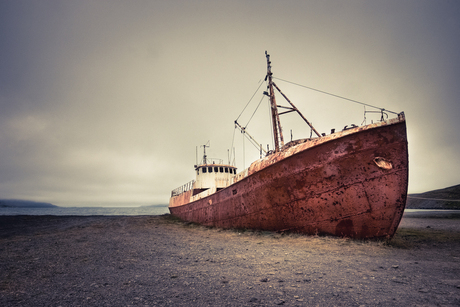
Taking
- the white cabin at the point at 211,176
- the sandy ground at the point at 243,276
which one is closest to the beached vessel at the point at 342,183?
the sandy ground at the point at 243,276

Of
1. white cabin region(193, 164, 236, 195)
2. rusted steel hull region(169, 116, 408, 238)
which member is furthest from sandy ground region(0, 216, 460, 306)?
white cabin region(193, 164, 236, 195)

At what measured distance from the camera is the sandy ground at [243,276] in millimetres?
2689

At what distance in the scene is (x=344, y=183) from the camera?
625 cm

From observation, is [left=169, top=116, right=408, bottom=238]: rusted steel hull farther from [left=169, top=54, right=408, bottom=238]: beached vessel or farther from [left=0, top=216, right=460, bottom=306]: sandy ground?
[left=0, top=216, right=460, bottom=306]: sandy ground

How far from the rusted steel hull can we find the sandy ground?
625 mm

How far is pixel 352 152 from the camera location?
20.3ft

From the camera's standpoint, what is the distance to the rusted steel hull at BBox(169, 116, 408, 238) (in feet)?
19.5

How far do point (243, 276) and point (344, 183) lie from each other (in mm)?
4256

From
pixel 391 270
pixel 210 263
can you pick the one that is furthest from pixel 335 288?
pixel 210 263

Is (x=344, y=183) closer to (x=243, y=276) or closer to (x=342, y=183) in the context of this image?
(x=342, y=183)

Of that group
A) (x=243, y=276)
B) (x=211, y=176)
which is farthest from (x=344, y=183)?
(x=211, y=176)

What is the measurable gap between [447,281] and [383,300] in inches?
60.9

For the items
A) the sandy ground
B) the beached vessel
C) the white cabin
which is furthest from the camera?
the white cabin

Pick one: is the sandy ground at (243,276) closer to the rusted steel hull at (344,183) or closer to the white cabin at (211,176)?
the rusted steel hull at (344,183)
